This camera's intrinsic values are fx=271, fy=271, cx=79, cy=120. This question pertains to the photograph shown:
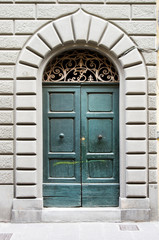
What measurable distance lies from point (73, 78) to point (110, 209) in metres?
2.99

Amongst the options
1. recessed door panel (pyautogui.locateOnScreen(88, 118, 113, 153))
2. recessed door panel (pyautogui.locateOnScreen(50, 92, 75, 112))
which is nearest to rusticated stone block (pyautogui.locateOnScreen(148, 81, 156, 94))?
recessed door panel (pyautogui.locateOnScreen(88, 118, 113, 153))

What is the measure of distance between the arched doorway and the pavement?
571 mm

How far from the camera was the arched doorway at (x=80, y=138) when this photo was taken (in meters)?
6.00

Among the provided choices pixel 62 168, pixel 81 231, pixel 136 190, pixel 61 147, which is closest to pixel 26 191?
pixel 62 168

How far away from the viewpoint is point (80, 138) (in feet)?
19.9

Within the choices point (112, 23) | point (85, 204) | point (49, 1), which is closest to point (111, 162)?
point (85, 204)

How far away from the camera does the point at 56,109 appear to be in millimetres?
6082

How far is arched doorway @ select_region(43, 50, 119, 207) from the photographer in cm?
600

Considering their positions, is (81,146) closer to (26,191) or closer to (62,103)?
(62,103)

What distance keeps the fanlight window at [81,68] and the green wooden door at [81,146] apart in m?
0.22

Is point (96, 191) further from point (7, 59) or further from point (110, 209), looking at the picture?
point (7, 59)

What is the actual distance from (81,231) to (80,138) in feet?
6.33

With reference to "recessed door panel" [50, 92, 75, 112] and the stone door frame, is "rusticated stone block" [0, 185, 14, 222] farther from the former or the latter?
"recessed door panel" [50, 92, 75, 112]

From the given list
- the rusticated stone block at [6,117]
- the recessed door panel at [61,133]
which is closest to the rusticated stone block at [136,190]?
the recessed door panel at [61,133]
